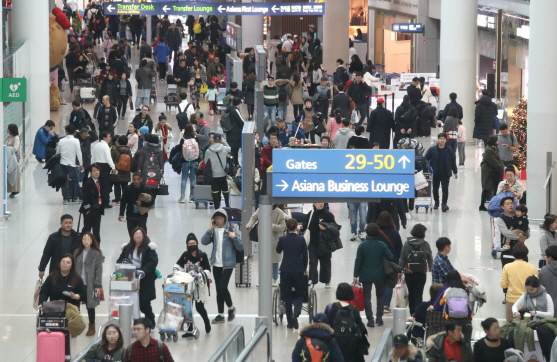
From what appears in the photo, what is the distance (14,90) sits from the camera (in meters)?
16.9

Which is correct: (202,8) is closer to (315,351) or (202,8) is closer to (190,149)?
(190,149)

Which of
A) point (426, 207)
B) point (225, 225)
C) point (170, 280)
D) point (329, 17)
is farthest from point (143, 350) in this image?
point (329, 17)

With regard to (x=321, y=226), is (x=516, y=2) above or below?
above

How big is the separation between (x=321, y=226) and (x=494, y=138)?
6.09m

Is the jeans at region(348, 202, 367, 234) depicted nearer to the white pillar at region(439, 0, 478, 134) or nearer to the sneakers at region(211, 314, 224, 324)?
the sneakers at region(211, 314, 224, 324)

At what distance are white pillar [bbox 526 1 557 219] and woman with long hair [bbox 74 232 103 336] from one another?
29.6 feet

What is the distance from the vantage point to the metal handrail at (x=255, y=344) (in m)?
7.72

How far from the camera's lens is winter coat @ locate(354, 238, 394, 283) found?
440 inches

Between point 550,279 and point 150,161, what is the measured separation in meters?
8.18

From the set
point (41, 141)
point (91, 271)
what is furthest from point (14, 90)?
point (91, 271)

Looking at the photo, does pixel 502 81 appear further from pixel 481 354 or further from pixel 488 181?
pixel 481 354

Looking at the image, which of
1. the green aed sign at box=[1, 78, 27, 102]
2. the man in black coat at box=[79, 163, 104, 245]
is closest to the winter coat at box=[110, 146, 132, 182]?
the green aed sign at box=[1, 78, 27, 102]

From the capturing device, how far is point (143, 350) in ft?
28.6

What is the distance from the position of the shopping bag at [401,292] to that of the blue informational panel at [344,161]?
12.4 ft
